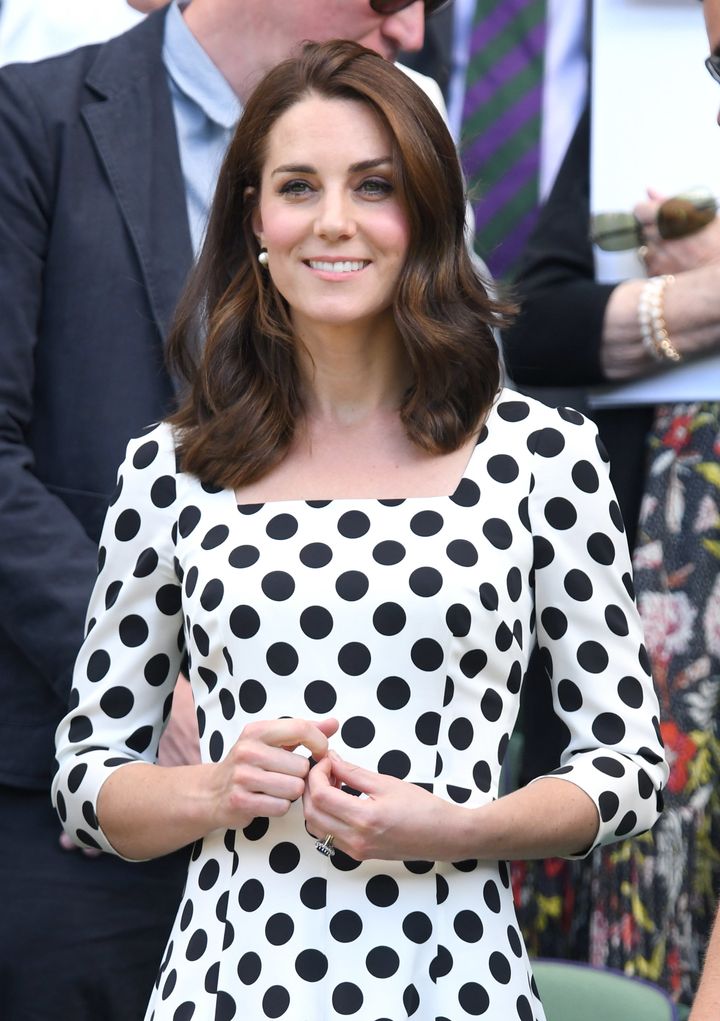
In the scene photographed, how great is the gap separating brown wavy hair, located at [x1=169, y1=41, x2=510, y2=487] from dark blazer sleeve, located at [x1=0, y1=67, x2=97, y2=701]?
0.36 metres

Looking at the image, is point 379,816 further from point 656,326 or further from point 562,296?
point 562,296

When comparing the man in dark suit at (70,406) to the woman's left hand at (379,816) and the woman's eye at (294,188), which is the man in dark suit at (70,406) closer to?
the woman's eye at (294,188)

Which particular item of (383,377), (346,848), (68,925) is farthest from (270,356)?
(68,925)

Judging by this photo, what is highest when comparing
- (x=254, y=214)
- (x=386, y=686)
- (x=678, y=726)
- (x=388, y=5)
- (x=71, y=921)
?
(x=388, y=5)

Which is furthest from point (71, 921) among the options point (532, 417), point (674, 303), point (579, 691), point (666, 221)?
point (666, 221)

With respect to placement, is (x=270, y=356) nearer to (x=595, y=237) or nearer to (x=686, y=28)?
(x=595, y=237)

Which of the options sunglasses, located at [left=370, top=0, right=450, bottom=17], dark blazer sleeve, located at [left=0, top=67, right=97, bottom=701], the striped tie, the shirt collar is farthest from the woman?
the striped tie

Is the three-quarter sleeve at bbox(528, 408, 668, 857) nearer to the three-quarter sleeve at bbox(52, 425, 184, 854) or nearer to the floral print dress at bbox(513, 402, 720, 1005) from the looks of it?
the three-quarter sleeve at bbox(52, 425, 184, 854)

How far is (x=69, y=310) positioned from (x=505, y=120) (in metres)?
1.64

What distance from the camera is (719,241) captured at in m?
3.23

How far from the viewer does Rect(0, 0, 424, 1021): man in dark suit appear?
2.68 m

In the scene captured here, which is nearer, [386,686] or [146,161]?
[386,686]

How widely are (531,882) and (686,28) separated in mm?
1650

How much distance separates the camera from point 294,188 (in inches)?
92.4
